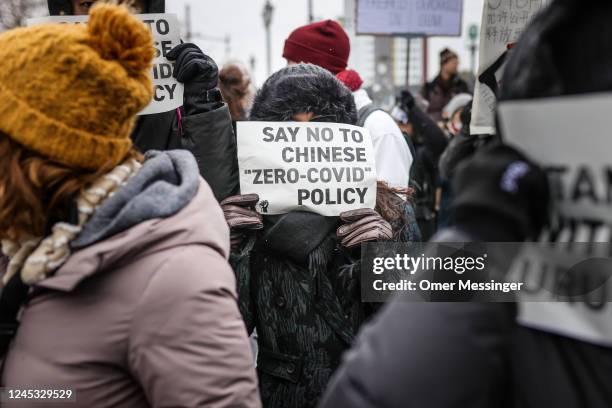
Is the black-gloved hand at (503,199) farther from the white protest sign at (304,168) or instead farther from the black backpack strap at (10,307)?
the white protest sign at (304,168)

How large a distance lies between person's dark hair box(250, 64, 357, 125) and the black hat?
172cm

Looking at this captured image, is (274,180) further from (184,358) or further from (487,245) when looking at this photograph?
(487,245)

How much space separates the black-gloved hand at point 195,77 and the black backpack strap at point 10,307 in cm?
137

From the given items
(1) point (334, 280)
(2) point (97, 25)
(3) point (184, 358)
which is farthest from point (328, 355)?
(2) point (97, 25)

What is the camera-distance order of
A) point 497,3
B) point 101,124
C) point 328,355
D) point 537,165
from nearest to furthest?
1. point 537,165
2. point 101,124
3. point 328,355
4. point 497,3

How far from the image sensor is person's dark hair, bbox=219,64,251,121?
5027 mm

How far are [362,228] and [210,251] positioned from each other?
1.01m

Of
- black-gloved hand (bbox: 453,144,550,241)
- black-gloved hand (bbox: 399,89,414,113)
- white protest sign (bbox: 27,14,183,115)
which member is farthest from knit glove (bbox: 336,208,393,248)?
black-gloved hand (bbox: 399,89,414,113)

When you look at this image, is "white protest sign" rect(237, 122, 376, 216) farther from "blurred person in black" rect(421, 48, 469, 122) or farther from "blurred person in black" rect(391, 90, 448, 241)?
"blurred person in black" rect(421, 48, 469, 122)

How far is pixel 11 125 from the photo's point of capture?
1461mm

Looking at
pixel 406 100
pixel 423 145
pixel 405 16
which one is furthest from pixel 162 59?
pixel 405 16

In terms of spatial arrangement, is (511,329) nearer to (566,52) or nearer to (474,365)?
(474,365)

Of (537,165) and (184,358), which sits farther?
(184,358)

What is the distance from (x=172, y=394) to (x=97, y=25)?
838 mm
